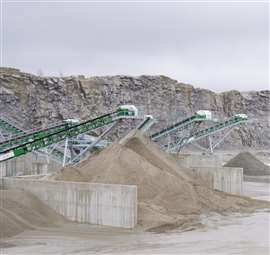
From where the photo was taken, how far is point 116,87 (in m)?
66.3

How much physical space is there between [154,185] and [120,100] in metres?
46.3

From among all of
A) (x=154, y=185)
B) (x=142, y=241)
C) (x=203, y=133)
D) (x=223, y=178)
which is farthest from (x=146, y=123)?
(x=142, y=241)

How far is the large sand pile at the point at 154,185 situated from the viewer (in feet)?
61.6

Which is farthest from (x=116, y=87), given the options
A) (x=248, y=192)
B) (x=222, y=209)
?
(x=222, y=209)

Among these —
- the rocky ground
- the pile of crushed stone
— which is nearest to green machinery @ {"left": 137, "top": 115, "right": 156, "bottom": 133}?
the pile of crushed stone

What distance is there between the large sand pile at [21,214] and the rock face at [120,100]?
35105 millimetres

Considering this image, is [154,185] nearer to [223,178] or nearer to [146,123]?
[223,178]

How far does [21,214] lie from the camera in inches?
687

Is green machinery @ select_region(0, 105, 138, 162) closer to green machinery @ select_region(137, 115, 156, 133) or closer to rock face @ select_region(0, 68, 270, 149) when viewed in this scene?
green machinery @ select_region(137, 115, 156, 133)

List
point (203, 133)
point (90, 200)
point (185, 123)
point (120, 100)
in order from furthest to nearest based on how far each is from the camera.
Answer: point (120, 100), point (203, 133), point (185, 123), point (90, 200)

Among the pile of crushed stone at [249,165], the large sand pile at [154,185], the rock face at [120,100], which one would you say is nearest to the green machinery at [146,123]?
the large sand pile at [154,185]

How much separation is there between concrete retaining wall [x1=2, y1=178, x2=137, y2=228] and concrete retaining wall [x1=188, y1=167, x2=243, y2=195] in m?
9.09

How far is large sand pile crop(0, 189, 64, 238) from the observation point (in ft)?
53.5

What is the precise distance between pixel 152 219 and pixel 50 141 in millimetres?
9194
